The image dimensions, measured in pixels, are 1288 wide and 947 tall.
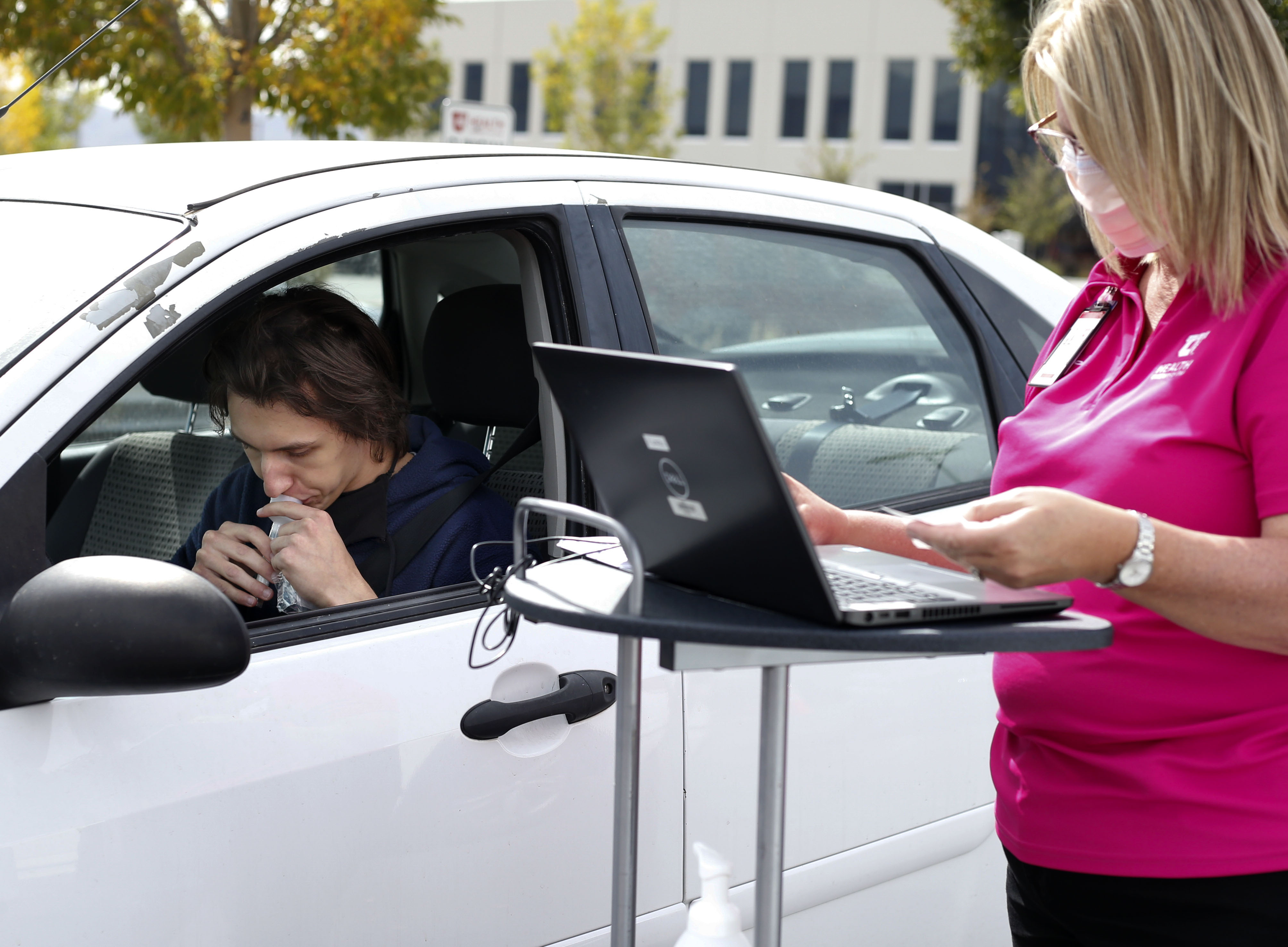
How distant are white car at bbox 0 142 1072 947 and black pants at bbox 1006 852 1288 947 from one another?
0.53m

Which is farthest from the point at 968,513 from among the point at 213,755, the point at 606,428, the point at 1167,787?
the point at 213,755

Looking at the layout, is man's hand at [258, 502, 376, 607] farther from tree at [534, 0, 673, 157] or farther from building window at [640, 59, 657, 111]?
building window at [640, 59, 657, 111]

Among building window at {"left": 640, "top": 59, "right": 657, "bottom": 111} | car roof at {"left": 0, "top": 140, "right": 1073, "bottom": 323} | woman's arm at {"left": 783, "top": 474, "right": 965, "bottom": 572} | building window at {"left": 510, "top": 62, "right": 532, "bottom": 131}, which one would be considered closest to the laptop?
woman's arm at {"left": 783, "top": 474, "right": 965, "bottom": 572}

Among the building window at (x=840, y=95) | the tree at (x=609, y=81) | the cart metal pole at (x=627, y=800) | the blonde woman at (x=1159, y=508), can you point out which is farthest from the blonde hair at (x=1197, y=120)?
the building window at (x=840, y=95)

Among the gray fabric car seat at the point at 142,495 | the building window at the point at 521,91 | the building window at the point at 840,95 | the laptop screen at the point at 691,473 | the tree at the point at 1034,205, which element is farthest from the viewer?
the building window at the point at 521,91

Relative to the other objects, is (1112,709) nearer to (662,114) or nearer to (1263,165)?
(1263,165)

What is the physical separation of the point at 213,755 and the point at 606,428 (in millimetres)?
670

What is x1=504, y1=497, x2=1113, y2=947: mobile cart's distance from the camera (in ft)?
3.32

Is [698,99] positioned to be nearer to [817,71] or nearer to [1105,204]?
[817,71]

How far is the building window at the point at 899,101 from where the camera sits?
38062mm

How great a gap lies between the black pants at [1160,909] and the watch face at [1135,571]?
386mm

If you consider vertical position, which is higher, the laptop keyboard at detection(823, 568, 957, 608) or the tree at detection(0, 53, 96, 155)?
the tree at detection(0, 53, 96, 155)

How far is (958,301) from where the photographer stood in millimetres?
2457

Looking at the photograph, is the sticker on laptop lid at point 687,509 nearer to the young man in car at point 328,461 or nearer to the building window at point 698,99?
the young man in car at point 328,461
